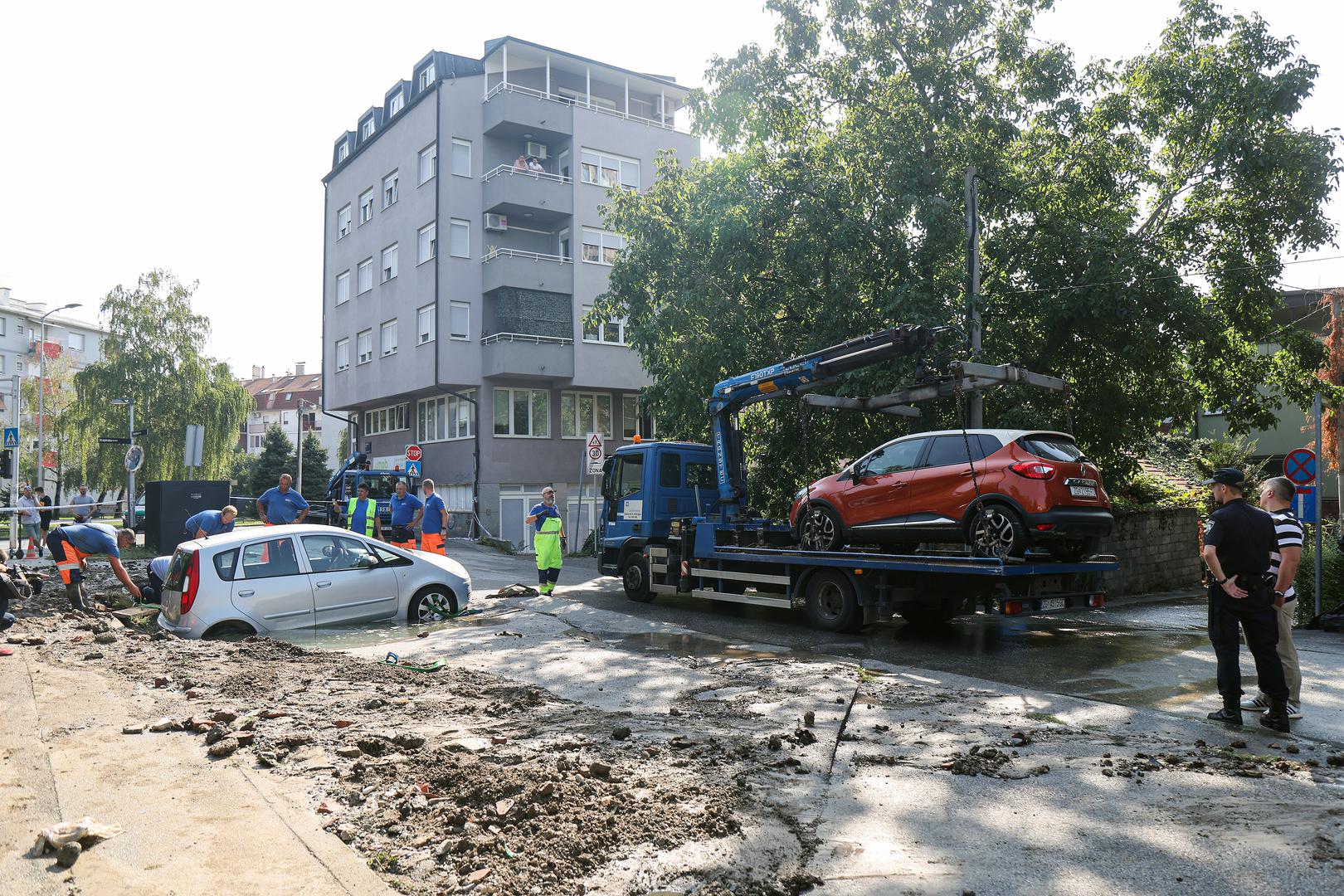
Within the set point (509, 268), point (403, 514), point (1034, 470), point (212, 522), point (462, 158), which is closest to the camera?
point (1034, 470)

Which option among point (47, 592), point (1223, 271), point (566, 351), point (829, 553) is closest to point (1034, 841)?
point (829, 553)

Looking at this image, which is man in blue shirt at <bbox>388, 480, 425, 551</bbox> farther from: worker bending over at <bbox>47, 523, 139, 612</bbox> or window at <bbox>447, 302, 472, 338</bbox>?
window at <bbox>447, 302, 472, 338</bbox>

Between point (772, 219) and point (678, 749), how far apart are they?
14.3 meters

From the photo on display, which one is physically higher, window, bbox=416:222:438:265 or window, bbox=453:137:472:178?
window, bbox=453:137:472:178

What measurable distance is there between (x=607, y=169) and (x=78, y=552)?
26.6 m

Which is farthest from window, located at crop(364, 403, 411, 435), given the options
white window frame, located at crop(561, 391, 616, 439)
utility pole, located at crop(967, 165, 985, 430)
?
utility pole, located at crop(967, 165, 985, 430)

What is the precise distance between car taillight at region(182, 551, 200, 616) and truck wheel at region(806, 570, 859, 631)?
22.4 feet

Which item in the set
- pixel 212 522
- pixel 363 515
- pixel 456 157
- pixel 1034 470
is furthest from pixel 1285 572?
pixel 456 157

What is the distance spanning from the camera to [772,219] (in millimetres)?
18625

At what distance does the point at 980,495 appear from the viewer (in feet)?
35.1

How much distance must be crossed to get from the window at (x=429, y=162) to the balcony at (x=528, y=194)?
179cm

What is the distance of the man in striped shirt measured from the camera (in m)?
6.98

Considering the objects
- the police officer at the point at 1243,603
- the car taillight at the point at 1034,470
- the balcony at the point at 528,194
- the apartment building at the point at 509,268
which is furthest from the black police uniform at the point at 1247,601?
the balcony at the point at 528,194

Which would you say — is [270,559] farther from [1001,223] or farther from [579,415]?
[579,415]
